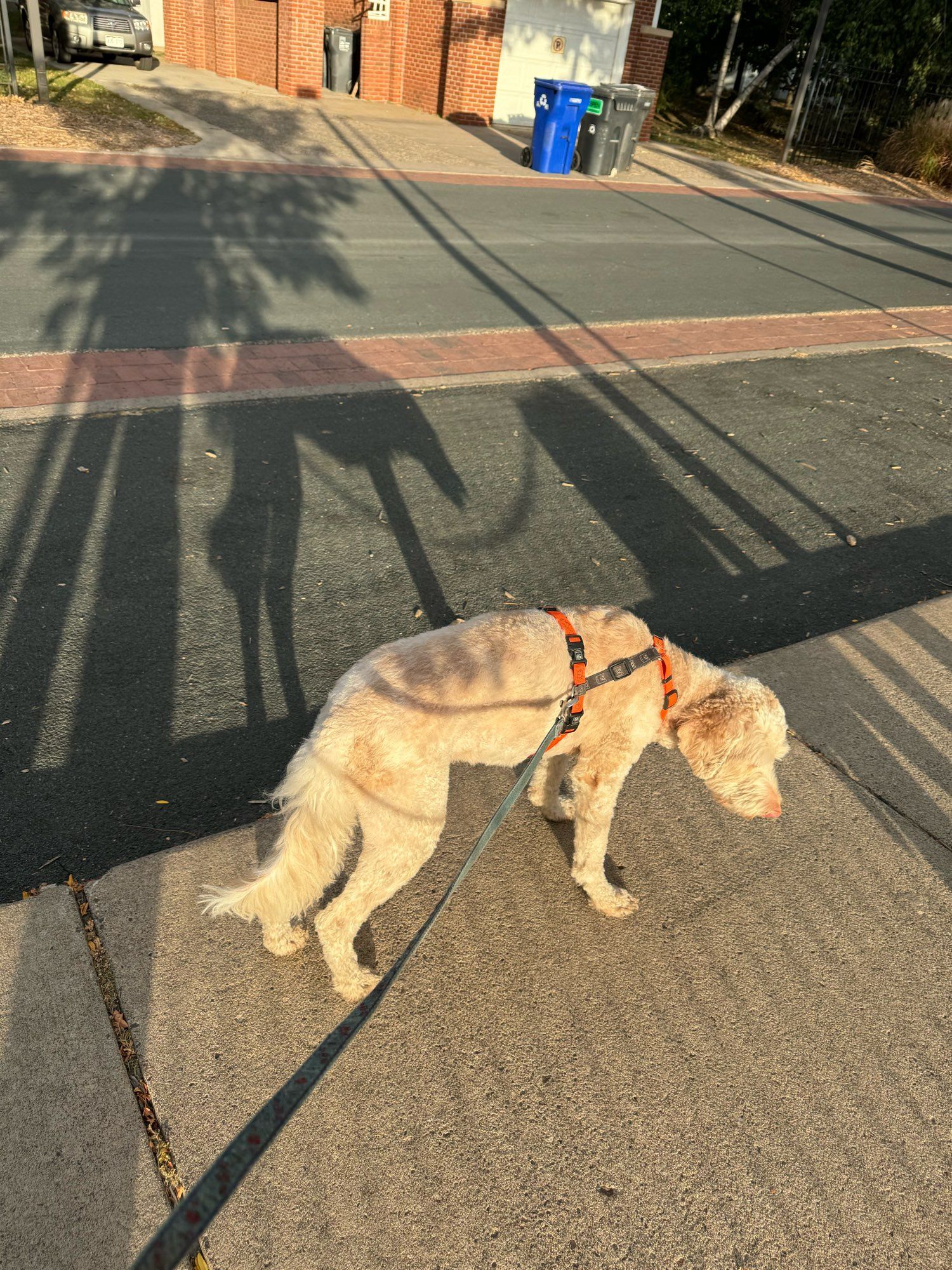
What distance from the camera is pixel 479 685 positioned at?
285 cm

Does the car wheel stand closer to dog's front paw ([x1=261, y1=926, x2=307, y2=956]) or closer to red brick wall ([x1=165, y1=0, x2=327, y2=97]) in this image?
red brick wall ([x1=165, y1=0, x2=327, y2=97])

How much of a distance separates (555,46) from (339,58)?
5.47 metres

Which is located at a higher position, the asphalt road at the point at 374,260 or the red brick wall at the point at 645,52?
the red brick wall at the point at 645,52

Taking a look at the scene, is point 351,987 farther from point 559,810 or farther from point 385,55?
point 385,55

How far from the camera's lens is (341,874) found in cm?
346

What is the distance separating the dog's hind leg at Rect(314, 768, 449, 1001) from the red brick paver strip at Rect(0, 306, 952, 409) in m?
5.26

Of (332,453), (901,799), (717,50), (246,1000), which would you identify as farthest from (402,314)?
(717,50)

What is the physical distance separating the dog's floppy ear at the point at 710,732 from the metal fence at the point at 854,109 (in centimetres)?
2828

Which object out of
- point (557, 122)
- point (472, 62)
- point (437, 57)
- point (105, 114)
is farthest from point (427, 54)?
point (105, 114)

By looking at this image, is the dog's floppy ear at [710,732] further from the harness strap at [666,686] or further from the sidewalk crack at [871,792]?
the sidewalk crack at [871,792]

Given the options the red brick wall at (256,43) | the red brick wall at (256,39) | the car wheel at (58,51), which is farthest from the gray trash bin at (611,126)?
the car wheel at (58,51)

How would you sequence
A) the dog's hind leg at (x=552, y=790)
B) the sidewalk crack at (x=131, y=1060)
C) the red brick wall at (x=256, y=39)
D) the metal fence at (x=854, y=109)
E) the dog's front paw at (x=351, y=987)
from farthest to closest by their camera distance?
the metal fence at (x=854, y=109) → the red brick wall at (x=256, y=39) → the dog's hind leg at (x=552, y=790) → the dog's front paw at (x=351, y=987) → the sidewalk crack at (x=131, y=1060)

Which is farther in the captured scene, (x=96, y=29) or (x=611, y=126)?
(x=96, y=29)

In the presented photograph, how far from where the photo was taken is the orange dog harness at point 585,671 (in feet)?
10.0
